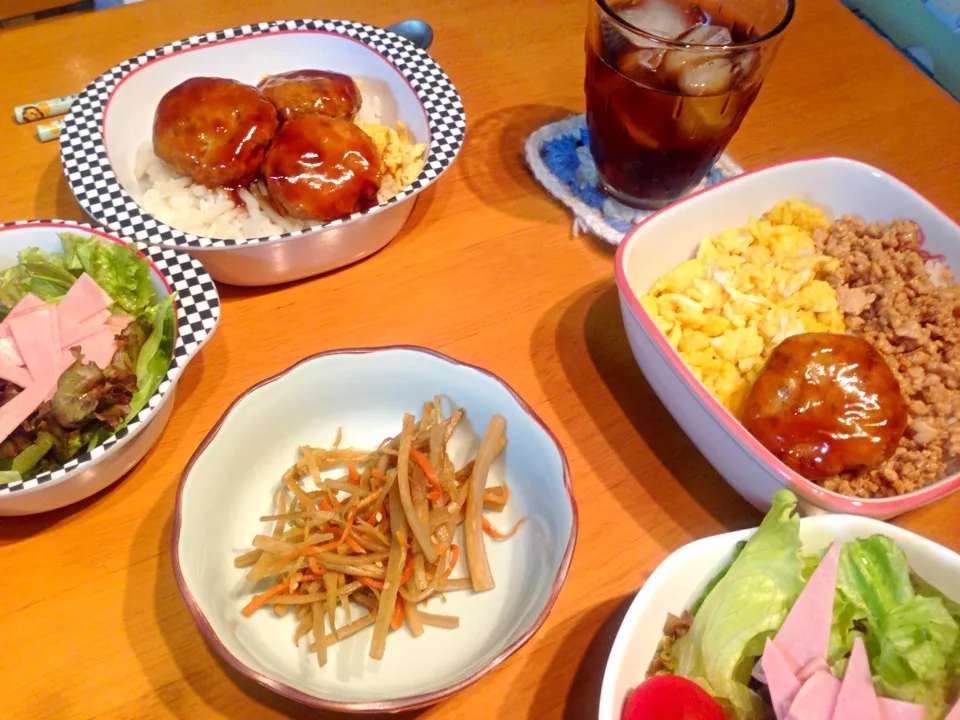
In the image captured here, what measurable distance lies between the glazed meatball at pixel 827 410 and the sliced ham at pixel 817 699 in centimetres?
29

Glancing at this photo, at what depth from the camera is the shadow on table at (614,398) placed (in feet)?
3.61

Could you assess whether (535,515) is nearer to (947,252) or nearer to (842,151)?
(947,252)

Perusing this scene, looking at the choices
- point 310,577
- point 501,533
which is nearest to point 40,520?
point 310,577

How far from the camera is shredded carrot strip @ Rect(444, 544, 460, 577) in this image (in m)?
0.98

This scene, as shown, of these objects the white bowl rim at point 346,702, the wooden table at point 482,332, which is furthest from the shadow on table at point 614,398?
the white bowl rim at point 346,702

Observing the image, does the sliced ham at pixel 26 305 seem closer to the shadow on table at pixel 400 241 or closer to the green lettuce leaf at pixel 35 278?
the green lettuce leaf at pixel 35 278

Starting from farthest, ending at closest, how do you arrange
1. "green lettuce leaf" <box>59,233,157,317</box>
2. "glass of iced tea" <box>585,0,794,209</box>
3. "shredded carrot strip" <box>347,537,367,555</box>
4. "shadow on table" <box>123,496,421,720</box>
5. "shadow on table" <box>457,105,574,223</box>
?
"shadow on table" <box>457,105,574,223</box> < "glass of iced tea" <box>585,0,794,209</box> < "green lettuce leaf" <box>59,233,157,317</box> < "shredded carrot strip" <box>347,537,367,555</box> < "shadow on table" <box>123,496,421,720</box>

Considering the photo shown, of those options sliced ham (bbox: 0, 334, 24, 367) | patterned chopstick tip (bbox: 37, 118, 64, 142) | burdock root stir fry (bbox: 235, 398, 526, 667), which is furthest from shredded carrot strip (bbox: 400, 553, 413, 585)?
patterned chopstick tip (bbox: 37, 118, 64, 142)

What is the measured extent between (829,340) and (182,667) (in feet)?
3.10

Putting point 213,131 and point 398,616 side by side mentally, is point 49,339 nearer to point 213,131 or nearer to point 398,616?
point 213,131

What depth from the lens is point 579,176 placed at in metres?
1.49

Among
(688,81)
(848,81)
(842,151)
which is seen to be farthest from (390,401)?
(848,81)

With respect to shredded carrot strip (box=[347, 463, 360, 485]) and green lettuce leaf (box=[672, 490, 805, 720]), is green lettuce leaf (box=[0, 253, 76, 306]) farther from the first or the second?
green lettuce leaf (box=[672, 490, 805, 720])

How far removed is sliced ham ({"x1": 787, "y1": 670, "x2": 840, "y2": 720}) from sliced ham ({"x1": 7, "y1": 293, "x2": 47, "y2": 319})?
106cm
